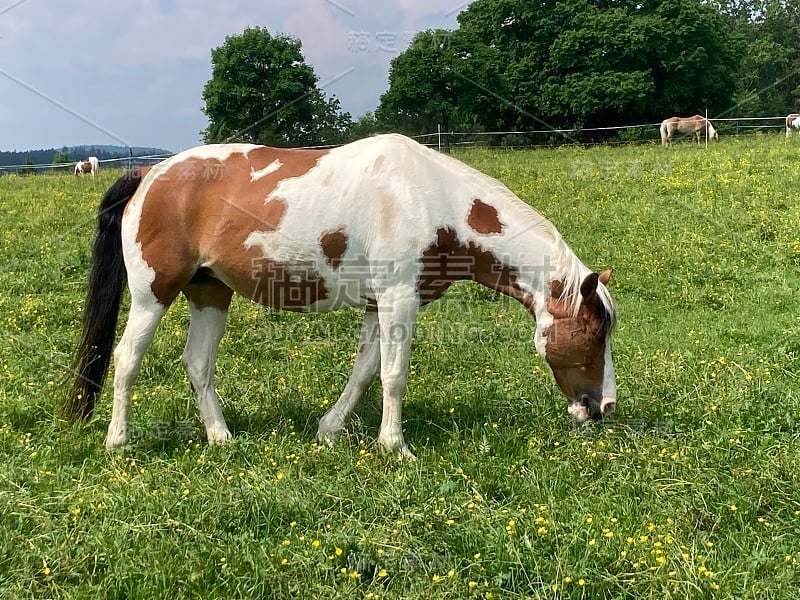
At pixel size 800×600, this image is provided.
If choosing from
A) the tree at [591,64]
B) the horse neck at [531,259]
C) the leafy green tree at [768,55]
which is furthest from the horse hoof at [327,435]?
the leafy green tree at [768,55]

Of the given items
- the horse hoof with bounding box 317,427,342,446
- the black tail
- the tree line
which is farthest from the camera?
the tree line

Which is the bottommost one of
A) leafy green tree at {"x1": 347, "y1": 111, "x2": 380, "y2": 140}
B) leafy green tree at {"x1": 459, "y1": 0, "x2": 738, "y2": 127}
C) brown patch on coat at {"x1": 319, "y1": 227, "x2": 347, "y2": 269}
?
brown patch on coat at {"x1": 319, "y1": 227, "x2": 347, "y2": 269}

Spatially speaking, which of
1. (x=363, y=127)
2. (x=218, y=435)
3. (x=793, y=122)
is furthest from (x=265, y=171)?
(x=793, y=122)

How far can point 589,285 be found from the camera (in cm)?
431

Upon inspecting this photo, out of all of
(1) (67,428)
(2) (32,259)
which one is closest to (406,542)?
(1) (67,428)

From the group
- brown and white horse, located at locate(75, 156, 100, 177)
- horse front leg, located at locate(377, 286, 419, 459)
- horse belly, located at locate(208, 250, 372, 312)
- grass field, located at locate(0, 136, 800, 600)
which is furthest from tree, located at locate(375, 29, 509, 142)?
horse front leg, located at locate(377, 286, 419, 459)

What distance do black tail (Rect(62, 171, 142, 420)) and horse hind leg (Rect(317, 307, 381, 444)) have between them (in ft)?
5.68

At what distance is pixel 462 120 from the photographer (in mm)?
39906

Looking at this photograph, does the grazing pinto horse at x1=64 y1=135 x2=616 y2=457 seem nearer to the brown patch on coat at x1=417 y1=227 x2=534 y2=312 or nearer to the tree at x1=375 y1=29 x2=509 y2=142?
the brown patch on coat at x1=417 y1=227 x2=534 y2=312

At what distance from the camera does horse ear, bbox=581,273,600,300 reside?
168 inches

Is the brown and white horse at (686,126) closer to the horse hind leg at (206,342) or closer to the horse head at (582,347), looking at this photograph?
the horse head at (582,347)

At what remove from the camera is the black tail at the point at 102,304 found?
4.85 meters

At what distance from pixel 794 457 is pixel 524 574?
206cm

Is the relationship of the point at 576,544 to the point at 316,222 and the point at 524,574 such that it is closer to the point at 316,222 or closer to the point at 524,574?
the point at 524,574
